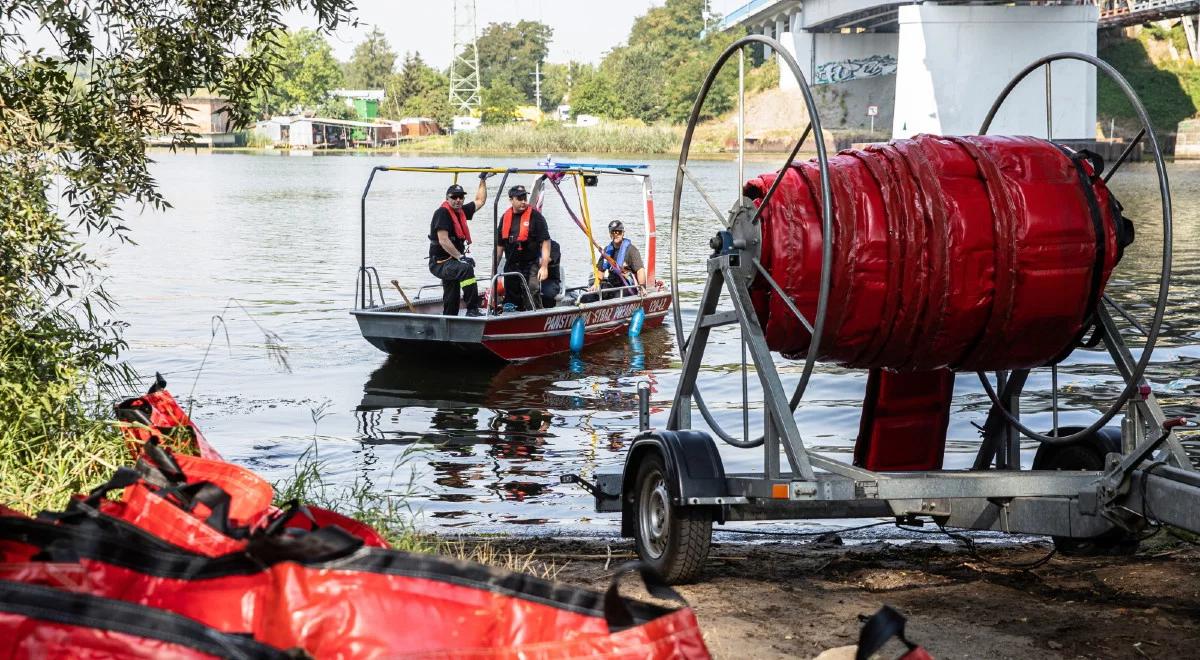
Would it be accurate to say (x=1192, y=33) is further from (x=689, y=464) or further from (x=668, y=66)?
(x=689, y=464)

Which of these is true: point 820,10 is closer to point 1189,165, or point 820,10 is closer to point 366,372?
point 1189,165

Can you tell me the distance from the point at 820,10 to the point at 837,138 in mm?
9211

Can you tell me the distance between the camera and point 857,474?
6164 mm

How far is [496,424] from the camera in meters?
14.7

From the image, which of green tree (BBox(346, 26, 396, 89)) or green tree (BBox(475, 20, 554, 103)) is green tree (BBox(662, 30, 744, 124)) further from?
green tree (BBox(346, 26, 396, 89))

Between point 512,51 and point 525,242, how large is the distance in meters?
163

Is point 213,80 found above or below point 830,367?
above

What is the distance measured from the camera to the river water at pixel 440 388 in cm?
1184

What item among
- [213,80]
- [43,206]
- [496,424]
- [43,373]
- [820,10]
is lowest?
[496,424]

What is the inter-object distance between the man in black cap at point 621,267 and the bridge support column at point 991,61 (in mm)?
51462

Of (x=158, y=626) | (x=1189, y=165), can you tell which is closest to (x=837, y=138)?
(x=1189, y=165)

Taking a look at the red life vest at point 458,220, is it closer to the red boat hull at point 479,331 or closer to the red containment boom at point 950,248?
the red boat hull at point 479,331

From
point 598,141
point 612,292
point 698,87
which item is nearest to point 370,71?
point 698,87

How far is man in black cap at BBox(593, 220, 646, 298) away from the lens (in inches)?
797
